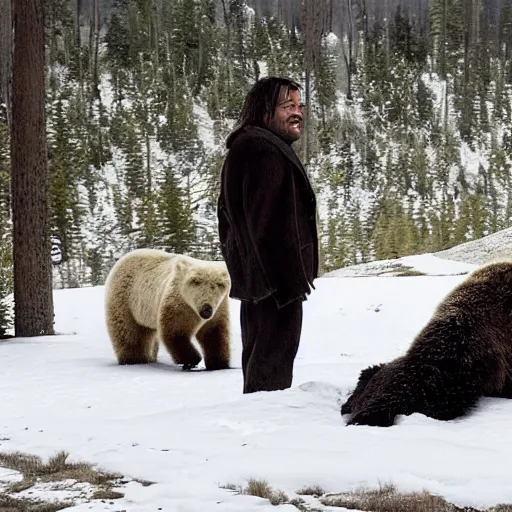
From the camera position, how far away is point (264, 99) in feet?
15.1

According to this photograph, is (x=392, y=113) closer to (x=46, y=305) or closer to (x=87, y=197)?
(x=87, y=197)

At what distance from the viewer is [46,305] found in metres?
10.5

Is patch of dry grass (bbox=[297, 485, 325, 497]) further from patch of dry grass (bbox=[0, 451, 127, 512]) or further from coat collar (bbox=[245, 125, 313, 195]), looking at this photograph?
coat collar (bbox=[245, 125, 313, 195])

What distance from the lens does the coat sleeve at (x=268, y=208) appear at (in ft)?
14.4

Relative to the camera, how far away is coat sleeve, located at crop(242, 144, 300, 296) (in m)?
4.39

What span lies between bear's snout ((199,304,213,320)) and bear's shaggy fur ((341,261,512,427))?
3.69 meters

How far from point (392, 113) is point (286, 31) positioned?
6954mm

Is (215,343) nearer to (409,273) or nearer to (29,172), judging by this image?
(29,172)

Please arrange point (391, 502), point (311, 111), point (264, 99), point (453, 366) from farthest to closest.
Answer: point (311, 111), point (264, 99), point (453, 366), point (391, 502)

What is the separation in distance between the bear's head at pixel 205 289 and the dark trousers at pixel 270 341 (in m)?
3.02

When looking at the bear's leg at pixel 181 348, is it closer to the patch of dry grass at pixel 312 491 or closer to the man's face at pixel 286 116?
the man's face at pixel 286 116

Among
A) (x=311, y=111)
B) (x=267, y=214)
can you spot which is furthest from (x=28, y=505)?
(x=311, y=111)

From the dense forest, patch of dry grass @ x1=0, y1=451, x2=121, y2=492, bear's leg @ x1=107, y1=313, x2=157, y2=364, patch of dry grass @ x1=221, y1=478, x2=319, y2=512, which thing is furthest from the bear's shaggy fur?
the dense forest

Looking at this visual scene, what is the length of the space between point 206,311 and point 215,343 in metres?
0.66
